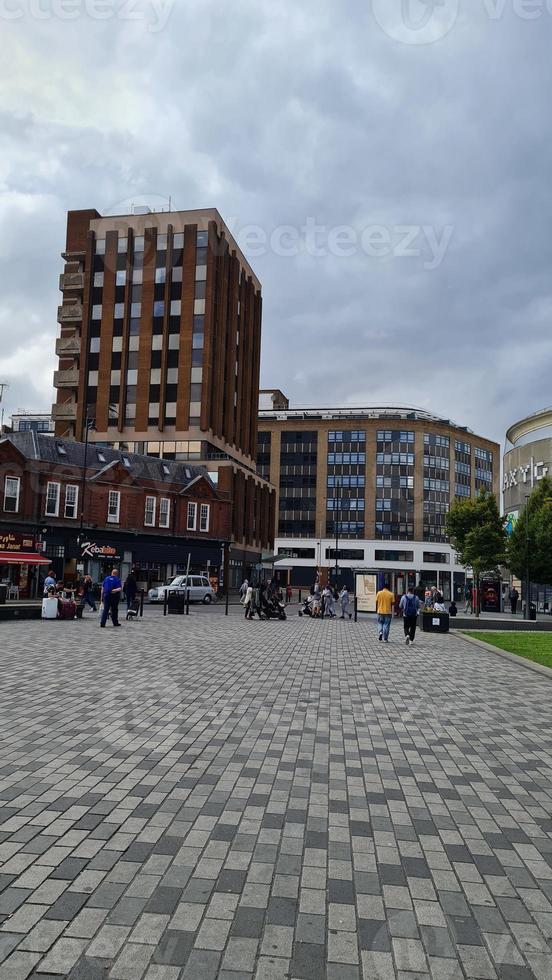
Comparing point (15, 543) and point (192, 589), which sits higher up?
point (15, 543)

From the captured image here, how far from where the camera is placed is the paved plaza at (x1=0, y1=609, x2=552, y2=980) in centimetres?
326

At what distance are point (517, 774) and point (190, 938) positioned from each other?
13.1 feet

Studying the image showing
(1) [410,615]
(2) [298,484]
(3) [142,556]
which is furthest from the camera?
(2) [298,484]

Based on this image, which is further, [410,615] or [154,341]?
[154,341]

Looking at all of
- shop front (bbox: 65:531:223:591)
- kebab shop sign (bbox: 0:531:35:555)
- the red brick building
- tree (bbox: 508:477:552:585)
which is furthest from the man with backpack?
kebab shop sign (bbox: 0:531:35:555)

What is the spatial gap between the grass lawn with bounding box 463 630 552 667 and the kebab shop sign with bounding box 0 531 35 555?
25.9 m

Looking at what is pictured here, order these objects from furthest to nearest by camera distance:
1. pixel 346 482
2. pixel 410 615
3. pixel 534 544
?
pixel 346 482 < pixel 534 544 < pixel 410 615

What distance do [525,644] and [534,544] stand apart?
2560 centimetres

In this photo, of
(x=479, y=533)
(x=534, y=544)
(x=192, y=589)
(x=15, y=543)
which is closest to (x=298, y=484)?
(x=479, y=533)

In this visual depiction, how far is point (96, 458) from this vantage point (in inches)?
1809

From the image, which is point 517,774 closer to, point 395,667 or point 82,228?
point 395,667

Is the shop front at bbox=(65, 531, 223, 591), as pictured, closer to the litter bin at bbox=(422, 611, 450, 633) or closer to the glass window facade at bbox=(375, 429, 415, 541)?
the litter bin at bbox=(422, 611, 450, 633)

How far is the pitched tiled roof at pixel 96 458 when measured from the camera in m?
41.5

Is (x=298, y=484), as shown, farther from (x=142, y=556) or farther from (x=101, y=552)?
(x=101, y=552)
